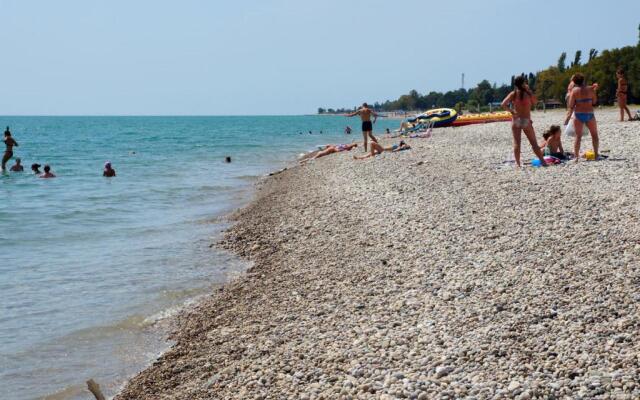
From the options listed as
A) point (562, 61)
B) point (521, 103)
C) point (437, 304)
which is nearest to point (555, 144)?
point (521, 103)

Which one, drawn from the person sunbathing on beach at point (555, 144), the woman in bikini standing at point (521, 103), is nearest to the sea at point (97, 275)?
the woman in bikini standing at point (521, 103)

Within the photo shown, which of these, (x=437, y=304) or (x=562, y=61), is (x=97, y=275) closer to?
(x=437, y=304)

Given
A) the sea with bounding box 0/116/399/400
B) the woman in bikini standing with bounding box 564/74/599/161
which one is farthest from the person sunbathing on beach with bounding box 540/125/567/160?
the sea with bounding box 0/116/399/400

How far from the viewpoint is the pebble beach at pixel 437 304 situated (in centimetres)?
469

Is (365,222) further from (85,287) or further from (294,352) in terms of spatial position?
(294,352)

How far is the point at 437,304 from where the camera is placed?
20.3 ft

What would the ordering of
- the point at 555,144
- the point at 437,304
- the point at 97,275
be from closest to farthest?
the point at 437,304 → the point at 97,275 → the point at 555,144

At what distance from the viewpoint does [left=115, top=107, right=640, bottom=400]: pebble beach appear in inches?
185

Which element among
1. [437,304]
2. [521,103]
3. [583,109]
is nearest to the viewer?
[437,304]

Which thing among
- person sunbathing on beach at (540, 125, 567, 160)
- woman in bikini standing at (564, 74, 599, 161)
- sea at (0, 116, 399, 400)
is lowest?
sea at (0, 116, 399, 400)

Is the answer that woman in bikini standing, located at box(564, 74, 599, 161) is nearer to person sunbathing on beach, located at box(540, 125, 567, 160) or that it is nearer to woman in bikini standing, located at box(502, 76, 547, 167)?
person sunbathing on beach, located at box(540, 125, 567, 160)

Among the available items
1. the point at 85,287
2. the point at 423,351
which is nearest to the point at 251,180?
the point at 85,287

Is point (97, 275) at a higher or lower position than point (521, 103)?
lower

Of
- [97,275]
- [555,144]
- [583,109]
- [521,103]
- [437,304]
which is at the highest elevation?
[521,103]
